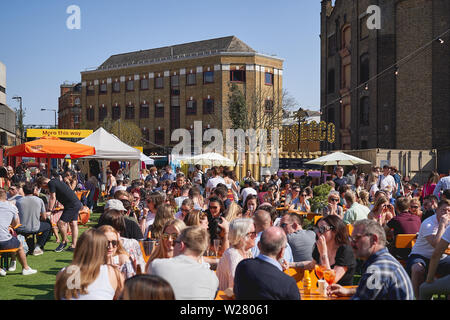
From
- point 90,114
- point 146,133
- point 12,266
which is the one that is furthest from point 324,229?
point 90,114

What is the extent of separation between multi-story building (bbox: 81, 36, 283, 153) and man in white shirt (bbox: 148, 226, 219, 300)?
42.6 m

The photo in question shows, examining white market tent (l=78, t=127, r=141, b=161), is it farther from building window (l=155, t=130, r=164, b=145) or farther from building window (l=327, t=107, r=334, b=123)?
building window (l=155, t=130, r=164, b=145)

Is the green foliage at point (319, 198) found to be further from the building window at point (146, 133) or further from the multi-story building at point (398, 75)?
the building window at point (146, 133)

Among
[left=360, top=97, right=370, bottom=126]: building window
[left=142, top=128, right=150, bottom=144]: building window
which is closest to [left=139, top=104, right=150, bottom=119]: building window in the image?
[left=142, top=128, right=150, bottom=144]: building window

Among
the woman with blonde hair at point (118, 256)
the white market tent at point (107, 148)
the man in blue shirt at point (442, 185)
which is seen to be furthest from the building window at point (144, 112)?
the woman with blonde hair at point (118, 256)

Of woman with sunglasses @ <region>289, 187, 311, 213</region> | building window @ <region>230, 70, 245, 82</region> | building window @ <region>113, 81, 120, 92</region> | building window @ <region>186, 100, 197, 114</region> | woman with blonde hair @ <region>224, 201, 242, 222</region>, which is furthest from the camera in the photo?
building window @ <region>113, 81, 120, 92</region>

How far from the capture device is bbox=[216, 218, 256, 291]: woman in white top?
520 cm

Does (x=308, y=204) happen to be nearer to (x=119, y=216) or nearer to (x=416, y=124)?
(x=119, y=216)

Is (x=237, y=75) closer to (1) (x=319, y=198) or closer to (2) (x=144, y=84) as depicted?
(2) (x=144, y=84)

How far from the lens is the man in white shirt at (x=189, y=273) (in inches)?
154

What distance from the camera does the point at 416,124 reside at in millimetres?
31578
